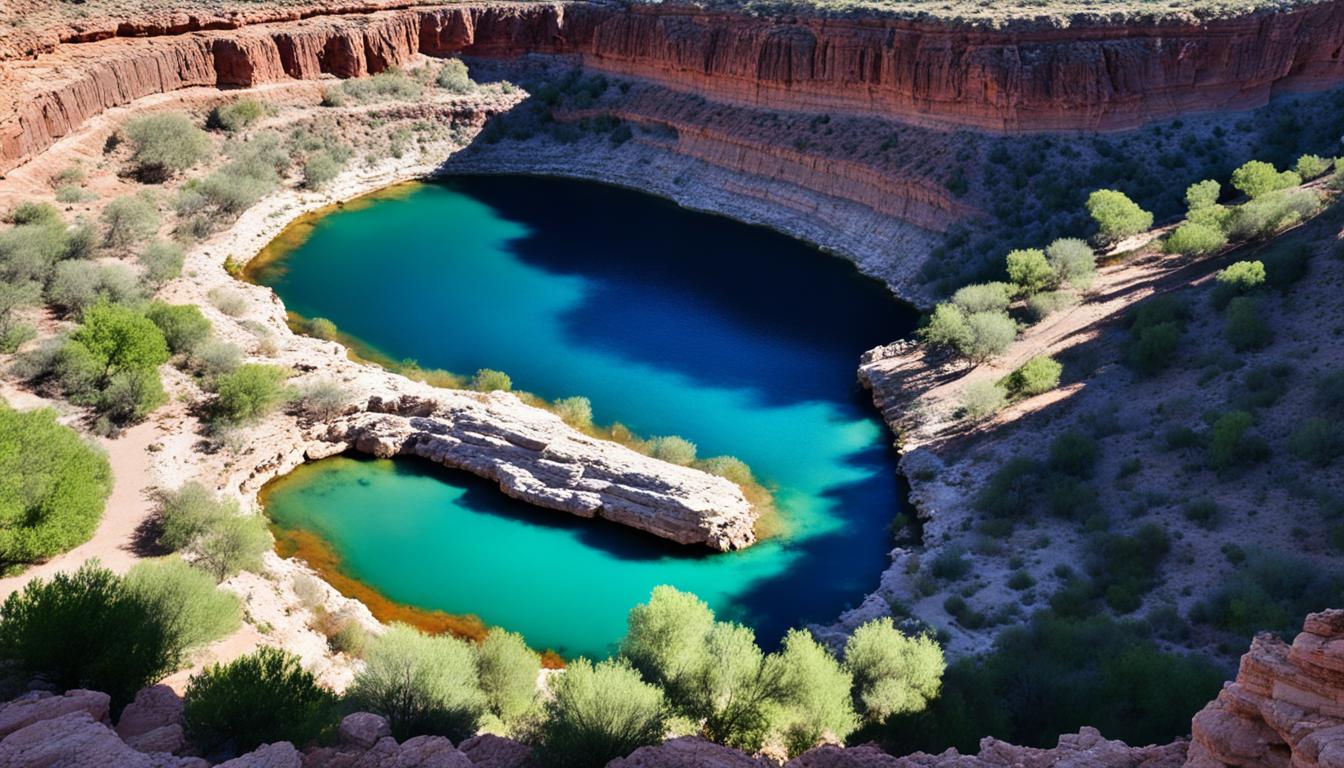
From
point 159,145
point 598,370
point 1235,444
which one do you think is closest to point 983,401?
point 1235,444

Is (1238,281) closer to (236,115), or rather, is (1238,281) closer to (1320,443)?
(1320,443)

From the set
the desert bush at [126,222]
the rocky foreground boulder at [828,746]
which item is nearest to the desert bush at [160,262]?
the desert bush at [126,222]

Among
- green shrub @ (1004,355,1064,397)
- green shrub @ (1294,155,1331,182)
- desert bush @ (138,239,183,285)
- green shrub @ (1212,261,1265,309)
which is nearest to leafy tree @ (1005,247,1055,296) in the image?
green shrub @ (1004,355,1064,397)

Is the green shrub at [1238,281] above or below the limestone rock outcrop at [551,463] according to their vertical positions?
above

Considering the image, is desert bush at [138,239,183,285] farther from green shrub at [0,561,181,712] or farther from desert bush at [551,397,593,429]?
green shrub at [0,561,181,712]

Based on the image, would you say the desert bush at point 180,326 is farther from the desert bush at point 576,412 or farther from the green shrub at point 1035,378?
the green shrub at point 1035,378

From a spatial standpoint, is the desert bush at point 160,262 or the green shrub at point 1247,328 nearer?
the green shrub at point 1247,328

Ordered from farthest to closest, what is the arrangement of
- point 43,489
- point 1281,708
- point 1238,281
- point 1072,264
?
point 1072,264 → point 1238,281 → point 43,489 → point 1281,708
